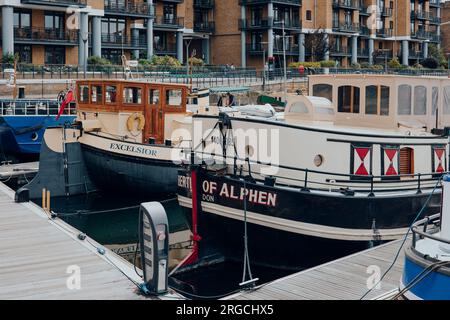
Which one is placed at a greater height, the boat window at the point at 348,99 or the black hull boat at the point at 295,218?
the boat window at the point at 348,99

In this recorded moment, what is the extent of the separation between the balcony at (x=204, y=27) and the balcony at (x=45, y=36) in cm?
1654

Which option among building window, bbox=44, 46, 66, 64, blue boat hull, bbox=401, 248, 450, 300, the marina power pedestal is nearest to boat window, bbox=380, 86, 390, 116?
blue boat hull, bbox=401, 248, 450, 300

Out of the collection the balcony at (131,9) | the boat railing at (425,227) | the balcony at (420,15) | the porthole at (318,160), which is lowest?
the boat railing at (425,227)

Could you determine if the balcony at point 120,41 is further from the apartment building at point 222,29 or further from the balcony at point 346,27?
the balcony at point 346,27

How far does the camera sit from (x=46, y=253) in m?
12.1

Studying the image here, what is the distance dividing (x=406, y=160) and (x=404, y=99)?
148 cm

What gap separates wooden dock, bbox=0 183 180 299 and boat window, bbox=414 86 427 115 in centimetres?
767

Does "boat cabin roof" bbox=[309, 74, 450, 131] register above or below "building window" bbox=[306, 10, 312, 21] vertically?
below

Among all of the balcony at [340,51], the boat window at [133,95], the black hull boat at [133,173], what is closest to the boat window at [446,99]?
the black hull boat at [133,173]

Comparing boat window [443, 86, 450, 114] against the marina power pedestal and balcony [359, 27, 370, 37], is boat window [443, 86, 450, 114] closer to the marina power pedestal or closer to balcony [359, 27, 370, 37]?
the marina power pedestal

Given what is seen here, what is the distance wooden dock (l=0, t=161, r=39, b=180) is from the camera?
24.1m

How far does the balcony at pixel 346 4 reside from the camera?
63875 mm
